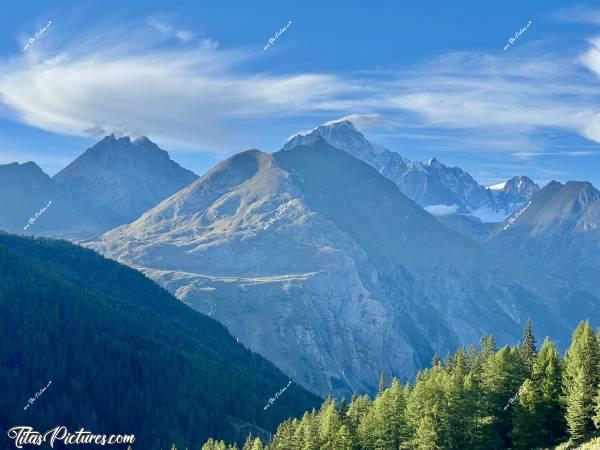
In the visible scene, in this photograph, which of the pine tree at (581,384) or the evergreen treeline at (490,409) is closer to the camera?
the pine tree at (581,384)

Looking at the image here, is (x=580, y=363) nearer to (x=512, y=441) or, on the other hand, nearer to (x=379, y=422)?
(x=512, y=441)

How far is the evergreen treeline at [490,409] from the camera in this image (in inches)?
3743

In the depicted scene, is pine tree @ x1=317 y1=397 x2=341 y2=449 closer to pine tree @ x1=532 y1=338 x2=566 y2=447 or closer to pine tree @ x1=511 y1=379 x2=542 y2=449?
pine tree @ x1=511 y1=379 x2=542 y2=449

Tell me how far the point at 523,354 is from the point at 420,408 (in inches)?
732

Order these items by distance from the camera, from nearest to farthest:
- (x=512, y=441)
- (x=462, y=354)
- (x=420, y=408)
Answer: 1. (x=512, y=441)
2. (x=420, y=408)
3. (x=462, y=354)

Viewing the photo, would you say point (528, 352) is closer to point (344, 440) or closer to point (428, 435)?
point (428, 435)

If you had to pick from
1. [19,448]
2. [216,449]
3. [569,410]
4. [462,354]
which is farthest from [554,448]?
[19,448]

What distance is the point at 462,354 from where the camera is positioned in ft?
412

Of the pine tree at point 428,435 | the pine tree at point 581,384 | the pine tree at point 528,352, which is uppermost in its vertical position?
the pine tree at point 528,352

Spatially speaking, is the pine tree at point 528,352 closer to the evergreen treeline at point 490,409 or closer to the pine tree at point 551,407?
the evergreen treeline at point 490,409

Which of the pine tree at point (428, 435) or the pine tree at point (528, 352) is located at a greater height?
the pine tree at point (528, 352)

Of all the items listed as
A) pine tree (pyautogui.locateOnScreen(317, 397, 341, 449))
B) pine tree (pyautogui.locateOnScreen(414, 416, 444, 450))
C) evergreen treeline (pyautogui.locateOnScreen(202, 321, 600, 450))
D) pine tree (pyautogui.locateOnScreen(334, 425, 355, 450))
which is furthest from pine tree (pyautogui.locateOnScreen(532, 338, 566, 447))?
pine tree (pyautogui.locateOnScreen(317, 397, 341, 449))

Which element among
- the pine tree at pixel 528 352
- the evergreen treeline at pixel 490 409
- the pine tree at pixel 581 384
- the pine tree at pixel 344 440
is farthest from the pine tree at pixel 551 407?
the pine tree at pixel 344 440

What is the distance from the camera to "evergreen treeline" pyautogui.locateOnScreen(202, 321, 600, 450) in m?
95.1
